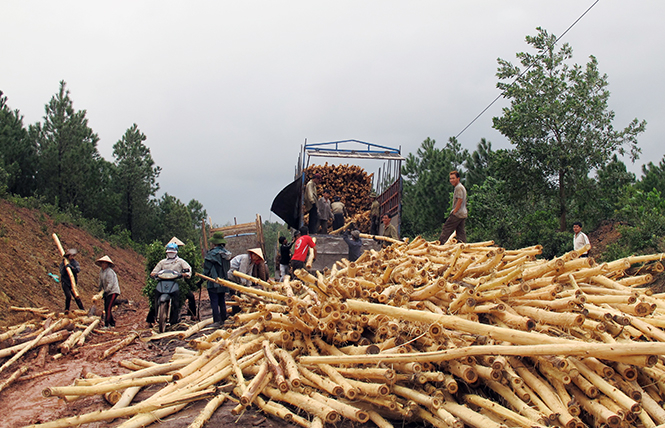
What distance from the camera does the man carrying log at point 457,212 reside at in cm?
864

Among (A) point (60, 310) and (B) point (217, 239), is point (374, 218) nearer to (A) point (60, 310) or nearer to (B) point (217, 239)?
(B) point (217, 239)

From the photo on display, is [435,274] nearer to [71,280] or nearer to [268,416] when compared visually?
[268,416]

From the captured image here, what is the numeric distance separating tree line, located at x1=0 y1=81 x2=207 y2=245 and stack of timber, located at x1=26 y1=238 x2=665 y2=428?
21.4 metres

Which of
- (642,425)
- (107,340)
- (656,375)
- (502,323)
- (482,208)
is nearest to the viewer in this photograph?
(642,425)

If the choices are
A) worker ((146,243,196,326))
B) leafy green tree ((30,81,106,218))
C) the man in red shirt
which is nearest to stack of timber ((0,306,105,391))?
worker ((146,243,196,326))

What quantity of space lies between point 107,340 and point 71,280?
2.49 m

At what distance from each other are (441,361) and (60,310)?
41.8ft

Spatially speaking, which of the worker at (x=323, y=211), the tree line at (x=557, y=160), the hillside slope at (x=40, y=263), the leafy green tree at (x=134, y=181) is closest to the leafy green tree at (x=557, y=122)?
the tree line at (x=557, y=160)

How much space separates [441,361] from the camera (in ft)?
11.5

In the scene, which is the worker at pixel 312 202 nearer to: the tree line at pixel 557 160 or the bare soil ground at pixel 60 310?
the bare soil ground at pixel 60 310

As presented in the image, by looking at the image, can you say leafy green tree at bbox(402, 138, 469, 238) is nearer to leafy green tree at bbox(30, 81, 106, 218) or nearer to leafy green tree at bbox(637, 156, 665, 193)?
leafy green tree at bbox(637, 156, 665, 193)

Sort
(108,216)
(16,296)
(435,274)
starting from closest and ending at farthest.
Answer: (435,274), (16,296), (108,216)

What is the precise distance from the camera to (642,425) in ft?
10.1

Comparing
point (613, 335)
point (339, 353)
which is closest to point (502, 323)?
point (613, 335)
